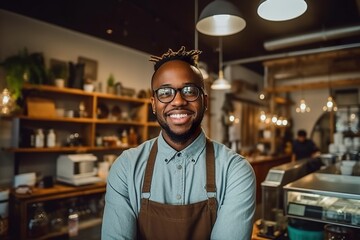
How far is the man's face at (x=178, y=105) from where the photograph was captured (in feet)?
4.59

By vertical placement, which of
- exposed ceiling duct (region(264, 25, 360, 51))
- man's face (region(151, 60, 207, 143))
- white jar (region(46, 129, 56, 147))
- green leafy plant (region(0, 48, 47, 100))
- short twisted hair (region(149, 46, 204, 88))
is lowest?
white jar (region(46, 129, 56, 147))

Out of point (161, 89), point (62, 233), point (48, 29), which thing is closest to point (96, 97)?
point (48, 29)

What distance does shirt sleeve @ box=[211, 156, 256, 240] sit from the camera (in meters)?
1.27

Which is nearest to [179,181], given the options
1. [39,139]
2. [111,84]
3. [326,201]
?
[326,201]

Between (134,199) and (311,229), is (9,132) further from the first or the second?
(311,229)

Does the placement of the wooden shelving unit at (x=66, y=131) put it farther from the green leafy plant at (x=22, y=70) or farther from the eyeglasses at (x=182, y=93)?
the eyeglasses at (x=182, y=93)

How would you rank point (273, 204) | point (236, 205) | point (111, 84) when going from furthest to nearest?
point (111, 84) → point (273, 204) → point (236, 205)

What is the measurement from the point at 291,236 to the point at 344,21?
4.29 meters

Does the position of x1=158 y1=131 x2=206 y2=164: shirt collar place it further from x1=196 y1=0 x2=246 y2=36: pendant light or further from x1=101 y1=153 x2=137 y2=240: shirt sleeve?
x1=196 y1=0 x2=246 y2=36: pendant light

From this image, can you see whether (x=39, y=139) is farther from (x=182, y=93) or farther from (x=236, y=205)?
(x=236, y=205)

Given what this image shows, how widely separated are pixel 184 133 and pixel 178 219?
1.37ft

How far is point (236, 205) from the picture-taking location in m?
1.30

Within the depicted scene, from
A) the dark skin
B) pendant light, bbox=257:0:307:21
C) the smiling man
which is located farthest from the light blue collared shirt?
pendant light, bbox=257:0:307:21

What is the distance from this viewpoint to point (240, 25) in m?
2.55
